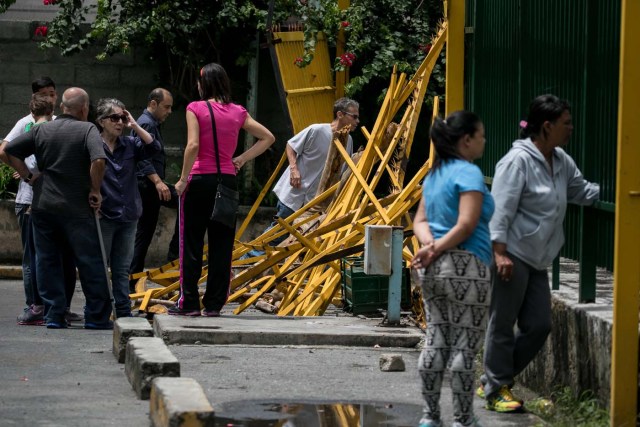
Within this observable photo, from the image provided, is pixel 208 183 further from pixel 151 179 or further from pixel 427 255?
pixel 427 255

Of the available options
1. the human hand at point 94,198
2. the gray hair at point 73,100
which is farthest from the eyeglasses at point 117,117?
the human hand at point 94,198

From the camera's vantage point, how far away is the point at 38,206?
33.8ft

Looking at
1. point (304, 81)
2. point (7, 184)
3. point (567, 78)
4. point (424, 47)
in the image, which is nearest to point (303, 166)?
point (304, 81)

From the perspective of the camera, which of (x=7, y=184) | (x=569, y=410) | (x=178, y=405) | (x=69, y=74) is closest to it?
(x=178, y=405)

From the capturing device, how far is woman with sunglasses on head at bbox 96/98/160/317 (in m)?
10.6

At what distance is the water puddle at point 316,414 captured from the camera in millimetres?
6844

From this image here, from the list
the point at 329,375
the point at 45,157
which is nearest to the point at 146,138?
the point at 45,157

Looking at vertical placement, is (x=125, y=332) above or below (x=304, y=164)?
below

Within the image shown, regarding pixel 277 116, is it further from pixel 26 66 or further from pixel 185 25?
pixel 26 66

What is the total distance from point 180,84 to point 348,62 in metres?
2.45

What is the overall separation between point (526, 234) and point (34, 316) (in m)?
5.15

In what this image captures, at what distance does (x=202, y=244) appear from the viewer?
10055 millimetres

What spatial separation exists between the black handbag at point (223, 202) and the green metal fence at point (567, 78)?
189 centimetres

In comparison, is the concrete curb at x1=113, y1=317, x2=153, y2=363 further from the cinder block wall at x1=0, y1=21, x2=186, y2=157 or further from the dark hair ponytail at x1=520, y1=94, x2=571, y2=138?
the cinder block wall at x1=0, y1=21, x2=186, y2=157
